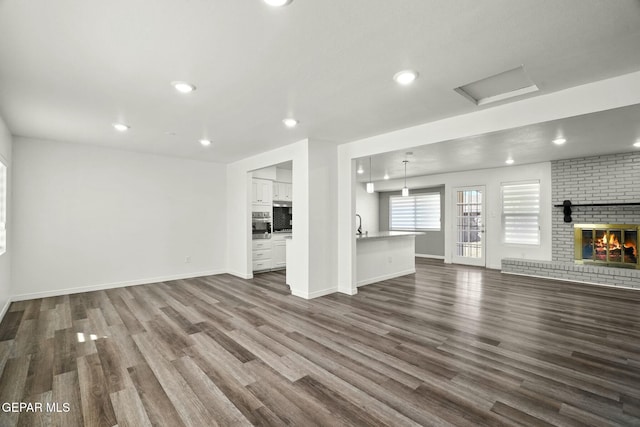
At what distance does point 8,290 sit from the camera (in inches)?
171

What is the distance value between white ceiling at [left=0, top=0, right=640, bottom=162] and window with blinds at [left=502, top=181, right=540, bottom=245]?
485 centimetres

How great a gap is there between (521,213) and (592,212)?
1.26 meters

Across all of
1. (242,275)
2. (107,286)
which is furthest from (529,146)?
(107,286)

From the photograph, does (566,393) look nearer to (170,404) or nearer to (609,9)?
(609,9)

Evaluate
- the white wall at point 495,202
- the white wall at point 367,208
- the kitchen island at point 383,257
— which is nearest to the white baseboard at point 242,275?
the kitchen island at point 383,257

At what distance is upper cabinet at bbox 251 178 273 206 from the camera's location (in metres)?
6.68

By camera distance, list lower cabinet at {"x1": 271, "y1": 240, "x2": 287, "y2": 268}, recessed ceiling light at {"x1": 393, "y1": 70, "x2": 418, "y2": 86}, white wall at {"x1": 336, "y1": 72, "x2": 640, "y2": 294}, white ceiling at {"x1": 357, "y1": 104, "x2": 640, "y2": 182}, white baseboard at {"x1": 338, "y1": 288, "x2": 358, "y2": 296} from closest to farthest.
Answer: recessed ceiling light at {"x1": 393, "y1": 70, "x2": 418, "y2": 86}
white wall at {"x1": 336, "y1": 72, "x2": 640, "y2": 294}
white ceiling at {"x1": 357, "y1": 104, "x2": 640, "y2": 182}
white baseboard at {"x1": 338, "y1": 288, "x2": 358, "y2": 296}
lower cabinet at {"x1": 271, "y1": 240, "x2": 287, "y2": 268}

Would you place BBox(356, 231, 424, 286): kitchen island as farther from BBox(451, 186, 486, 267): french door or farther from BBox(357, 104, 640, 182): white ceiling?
BBox(451, 186, 486, 267): french door

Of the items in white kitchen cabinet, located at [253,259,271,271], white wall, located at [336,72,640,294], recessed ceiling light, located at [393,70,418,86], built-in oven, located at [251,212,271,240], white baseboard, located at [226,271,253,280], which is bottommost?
white baseboard, located at [226,271,253,280]

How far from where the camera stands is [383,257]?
235 inches

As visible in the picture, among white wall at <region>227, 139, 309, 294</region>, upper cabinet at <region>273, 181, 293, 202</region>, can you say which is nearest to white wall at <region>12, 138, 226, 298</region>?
white wall at <region>227, 139, 309, 294</region>

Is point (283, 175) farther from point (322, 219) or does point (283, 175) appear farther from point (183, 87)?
point (183, 87)

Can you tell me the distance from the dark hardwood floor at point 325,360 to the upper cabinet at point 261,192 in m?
2.66

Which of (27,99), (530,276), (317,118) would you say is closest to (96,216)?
(27,99)
